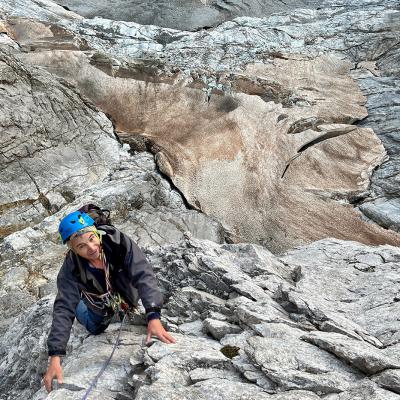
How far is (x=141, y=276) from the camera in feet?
20.2

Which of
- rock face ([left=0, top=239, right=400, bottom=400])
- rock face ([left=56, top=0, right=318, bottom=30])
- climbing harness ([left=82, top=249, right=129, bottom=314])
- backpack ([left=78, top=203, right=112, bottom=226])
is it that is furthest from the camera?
rock face ([left=56, top=0, right=318, bottom=30])

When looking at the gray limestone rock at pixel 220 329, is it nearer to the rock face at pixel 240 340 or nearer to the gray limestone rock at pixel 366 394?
the rock face at pixel 240 340

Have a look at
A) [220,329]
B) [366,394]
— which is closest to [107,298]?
[220,329]

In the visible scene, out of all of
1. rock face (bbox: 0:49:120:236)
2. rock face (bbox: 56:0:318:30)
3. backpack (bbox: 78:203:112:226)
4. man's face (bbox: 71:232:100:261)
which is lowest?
rock face (bbox: 0:49:120:236)

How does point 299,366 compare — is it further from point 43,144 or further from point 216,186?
point 43,144

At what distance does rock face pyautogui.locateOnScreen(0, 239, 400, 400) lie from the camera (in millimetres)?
5340

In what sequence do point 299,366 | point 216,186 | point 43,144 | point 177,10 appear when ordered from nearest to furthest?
point 299,366, point 43,144, point 216,186, point 177,10

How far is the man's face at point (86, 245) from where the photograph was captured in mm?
5734

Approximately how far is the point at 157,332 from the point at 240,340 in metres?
1.28

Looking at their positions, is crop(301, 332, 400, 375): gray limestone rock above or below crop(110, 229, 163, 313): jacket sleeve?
below

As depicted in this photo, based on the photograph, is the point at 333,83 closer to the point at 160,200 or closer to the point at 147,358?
the point at 160,200

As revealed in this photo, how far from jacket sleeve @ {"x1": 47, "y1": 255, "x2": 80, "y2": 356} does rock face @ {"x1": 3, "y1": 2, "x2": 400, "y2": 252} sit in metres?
12.6

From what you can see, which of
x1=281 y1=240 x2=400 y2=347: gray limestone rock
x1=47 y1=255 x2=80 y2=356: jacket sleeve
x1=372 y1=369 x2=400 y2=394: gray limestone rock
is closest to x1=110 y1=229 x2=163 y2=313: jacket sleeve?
x1=47 y1=255 x2=80 y2=356: jacket sleeve

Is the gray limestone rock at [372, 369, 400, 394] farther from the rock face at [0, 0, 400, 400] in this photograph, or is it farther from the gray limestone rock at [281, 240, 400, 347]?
the gray limestone rock at [281, 240, 400, 347]
